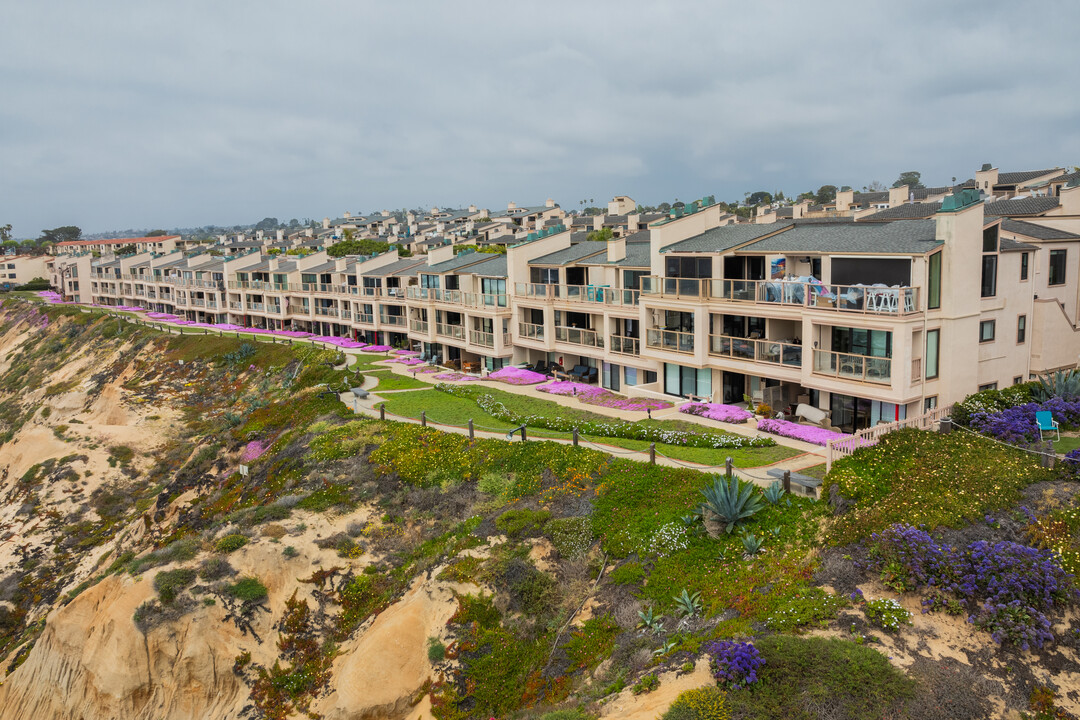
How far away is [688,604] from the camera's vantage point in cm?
1886

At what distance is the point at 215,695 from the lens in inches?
974

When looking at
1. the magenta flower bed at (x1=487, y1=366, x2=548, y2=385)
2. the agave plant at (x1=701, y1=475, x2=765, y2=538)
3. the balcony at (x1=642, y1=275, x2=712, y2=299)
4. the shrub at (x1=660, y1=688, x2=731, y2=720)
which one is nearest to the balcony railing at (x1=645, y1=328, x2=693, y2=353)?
the balcony at (x1=642, y1=275, x2=712, y2=299)

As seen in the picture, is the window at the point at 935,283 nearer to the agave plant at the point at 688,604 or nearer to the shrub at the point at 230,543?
the agave plant at the point at 688,604

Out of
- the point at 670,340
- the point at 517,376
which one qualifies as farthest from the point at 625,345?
the point at 517,376

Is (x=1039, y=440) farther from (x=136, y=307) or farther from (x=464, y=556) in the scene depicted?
(x=136, y=307)

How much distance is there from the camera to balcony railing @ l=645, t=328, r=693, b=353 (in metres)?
36.9

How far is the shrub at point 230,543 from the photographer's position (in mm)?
27578

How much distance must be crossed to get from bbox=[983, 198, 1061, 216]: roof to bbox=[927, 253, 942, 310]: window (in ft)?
39.2

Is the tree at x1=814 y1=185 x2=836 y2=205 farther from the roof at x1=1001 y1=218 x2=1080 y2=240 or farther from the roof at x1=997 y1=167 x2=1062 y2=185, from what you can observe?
the roof at x1=1001 y1=218 x2=1080 y2=240

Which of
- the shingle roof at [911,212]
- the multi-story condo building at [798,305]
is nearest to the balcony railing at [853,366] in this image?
the multi-story condo building at [798,305]

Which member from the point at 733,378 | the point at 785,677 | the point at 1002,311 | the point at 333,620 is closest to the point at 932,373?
the point at 1002,311

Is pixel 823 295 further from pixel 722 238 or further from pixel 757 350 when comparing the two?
pixel 722 238

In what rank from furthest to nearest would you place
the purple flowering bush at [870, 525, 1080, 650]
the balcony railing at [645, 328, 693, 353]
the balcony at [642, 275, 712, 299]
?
the balcony railing at [645, 328, 693, 353] < the balcony at [642, 275, 712, 299] < the purple flowering bush at [870, 525, 1080, 650]

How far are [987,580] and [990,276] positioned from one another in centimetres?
1726
